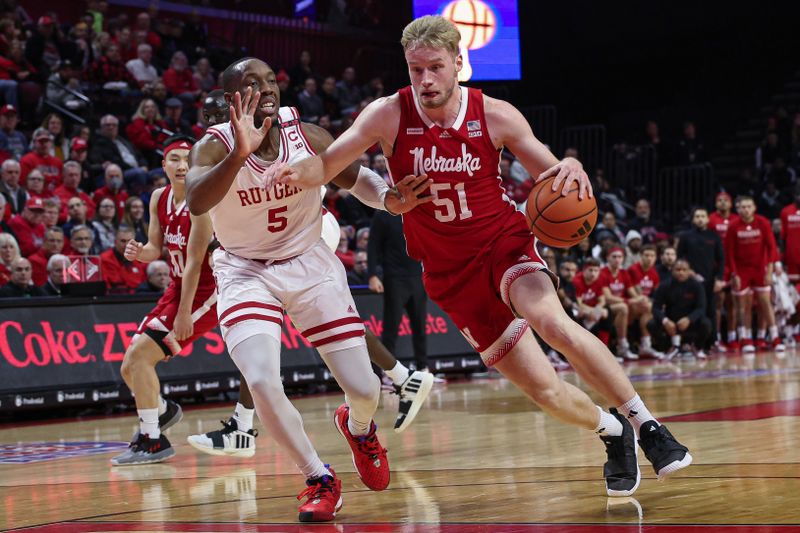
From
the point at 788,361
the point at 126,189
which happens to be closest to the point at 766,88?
the point at 788,361

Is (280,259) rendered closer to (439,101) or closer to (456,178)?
(456,178)

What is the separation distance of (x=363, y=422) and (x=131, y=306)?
621 centimetres

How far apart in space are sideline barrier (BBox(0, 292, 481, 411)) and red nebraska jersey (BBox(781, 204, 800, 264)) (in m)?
9.18

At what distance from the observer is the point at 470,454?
6707 millimetres

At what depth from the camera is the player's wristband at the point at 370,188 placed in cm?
533

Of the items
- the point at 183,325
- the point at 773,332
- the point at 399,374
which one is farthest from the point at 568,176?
the point at 773,332

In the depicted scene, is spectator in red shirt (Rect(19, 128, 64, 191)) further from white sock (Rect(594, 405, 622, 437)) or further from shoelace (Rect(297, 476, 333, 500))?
white sock (Rect(594, 405, 622, 437))

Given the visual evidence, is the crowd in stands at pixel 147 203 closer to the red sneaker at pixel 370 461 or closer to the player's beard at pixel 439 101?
the red sneaker at pixel 370 461

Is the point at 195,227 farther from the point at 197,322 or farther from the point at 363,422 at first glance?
the point at 363,422

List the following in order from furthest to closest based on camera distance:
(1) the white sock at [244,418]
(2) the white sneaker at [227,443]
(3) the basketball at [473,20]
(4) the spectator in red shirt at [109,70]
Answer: (3) the basketball at [473,20]
(4) the spectator in red shirt at [109,70]
(1) the white sock at [244,418]
(2) the white sneaker at [227,443]

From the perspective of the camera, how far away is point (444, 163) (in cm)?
500

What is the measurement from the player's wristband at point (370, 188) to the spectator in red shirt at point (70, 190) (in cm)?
814

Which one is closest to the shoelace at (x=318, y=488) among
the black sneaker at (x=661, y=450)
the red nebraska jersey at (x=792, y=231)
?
the black sneaker at (x=661, y=450)

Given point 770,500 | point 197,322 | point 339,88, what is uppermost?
point 339,88
